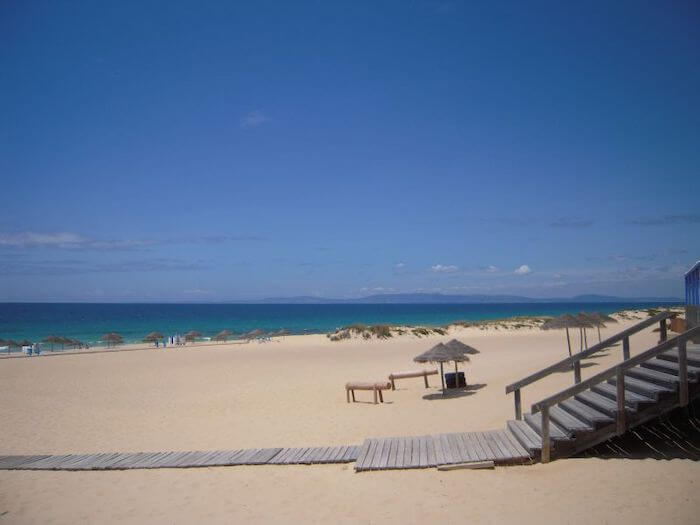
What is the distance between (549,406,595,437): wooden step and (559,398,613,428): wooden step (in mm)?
50

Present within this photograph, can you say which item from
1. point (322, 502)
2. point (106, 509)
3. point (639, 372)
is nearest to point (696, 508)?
point (639, 372)

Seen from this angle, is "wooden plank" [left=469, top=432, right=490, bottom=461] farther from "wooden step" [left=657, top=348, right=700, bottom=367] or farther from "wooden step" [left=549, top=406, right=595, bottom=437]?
"wooden step" [left=657, top=348, right=700, bottom=367]

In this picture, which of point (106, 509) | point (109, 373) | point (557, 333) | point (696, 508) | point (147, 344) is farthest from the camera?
point (147, 344)

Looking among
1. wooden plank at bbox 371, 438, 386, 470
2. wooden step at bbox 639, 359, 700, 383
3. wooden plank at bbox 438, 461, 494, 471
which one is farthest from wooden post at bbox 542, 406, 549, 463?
wooden plank at bbox 371, 438, 386, 470

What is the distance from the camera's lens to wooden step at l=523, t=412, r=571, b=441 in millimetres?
7141

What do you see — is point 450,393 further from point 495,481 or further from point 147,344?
point 147,344

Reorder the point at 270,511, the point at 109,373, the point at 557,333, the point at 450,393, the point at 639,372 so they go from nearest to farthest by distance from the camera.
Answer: the point at 270,511 < the point at 639,372 < the point at 450,393 < the point at 109,373 < the point at 557,333

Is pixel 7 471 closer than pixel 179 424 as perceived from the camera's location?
Yes

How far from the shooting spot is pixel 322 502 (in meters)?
6.42

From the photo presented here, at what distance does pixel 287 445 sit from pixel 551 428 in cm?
477

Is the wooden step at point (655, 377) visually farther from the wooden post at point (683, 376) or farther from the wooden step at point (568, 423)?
the wooden step at point (568, 423)

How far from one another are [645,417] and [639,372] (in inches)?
53.5

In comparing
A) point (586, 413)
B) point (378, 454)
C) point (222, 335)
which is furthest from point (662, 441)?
point (222, 335)

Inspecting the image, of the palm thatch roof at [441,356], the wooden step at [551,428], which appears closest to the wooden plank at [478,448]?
the wooden step at [551,428]
